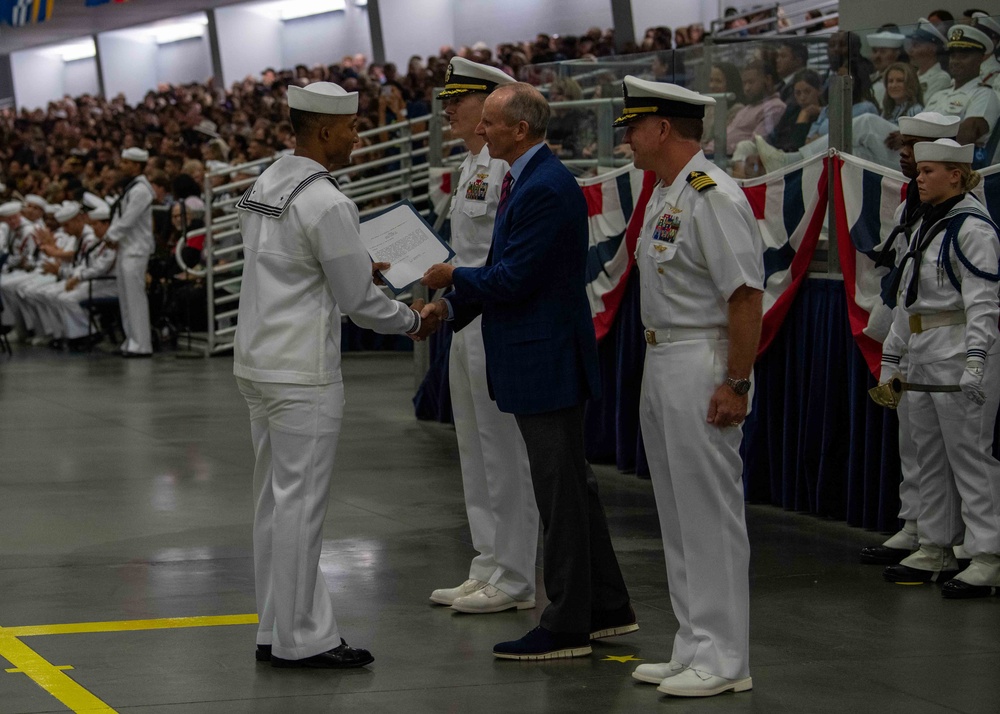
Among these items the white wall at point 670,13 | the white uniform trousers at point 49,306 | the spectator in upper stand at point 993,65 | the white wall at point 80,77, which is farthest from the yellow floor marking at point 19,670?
the white wall at point 80,77

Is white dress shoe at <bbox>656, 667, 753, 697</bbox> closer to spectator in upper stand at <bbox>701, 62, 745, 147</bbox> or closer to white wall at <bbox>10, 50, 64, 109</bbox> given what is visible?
spectator in upper stand at <bbox>701, 62, 745, 147</bbox>

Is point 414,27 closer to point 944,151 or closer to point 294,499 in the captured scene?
point 944,151

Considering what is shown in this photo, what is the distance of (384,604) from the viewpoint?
5.33 m

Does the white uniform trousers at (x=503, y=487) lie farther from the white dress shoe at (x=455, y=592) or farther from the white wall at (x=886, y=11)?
the white wall at (x=886, y=11)

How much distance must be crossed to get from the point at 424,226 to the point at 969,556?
2.44 meters

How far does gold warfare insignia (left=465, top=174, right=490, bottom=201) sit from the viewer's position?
17.7ft

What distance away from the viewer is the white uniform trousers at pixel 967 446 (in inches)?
216

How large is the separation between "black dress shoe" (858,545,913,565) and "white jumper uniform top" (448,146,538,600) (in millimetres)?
1575

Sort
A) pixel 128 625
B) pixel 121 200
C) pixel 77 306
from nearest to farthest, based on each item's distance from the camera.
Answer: pixel 128 625
pixel 121 200
pixel 77 306

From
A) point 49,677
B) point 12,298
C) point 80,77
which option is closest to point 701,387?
point 49,677

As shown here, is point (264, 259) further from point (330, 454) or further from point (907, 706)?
point (907, 706)

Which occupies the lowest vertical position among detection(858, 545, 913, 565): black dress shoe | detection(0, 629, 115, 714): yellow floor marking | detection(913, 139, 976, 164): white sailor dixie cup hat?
detection(858, 545, 913, 565): black dress shoe

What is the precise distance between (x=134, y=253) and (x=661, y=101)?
11206 millimetres

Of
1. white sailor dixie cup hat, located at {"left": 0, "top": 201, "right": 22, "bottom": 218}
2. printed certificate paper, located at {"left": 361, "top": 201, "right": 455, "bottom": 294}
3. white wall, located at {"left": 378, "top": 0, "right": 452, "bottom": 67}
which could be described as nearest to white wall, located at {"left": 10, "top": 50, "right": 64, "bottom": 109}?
white wall, located at {"left": 378, "top": 0, "right": 452, "bottom": 67}
